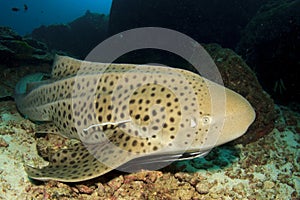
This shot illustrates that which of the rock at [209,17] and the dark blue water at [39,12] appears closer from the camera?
the rock at [209,17]

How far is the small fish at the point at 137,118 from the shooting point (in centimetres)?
297

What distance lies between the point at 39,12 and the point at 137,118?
175193mm

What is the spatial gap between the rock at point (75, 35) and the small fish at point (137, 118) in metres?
19.6

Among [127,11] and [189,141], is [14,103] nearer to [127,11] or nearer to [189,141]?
[189,141]

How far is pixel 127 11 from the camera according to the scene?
16.0 metres

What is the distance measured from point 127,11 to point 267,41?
9.49 metres

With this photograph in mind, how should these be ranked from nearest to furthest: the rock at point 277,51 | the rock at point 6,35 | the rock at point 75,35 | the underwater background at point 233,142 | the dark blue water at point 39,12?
1. the underwater background at point 233,142
2. the rock at point 277,51
3. the rock at point 6,35
4. the rock at point 75,35
5. the dark blue water at point 39,12

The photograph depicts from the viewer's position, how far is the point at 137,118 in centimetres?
330

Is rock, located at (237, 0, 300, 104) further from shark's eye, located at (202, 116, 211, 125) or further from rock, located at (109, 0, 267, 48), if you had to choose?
shark's eye, located at (202, 116, 211, 125)

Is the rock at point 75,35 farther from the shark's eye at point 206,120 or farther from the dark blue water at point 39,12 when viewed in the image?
the dark blue water at point 39,12

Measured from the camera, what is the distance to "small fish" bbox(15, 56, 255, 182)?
2.97m

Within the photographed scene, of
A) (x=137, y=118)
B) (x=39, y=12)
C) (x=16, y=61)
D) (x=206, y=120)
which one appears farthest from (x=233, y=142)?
(x=39, y=12)

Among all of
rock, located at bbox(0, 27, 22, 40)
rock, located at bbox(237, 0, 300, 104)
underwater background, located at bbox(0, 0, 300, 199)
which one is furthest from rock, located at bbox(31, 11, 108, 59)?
rock, located at bbox(237, 0, 300, 104)

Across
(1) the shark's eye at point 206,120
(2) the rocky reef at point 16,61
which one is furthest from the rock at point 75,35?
(1) the shark's eye at point 206,120
